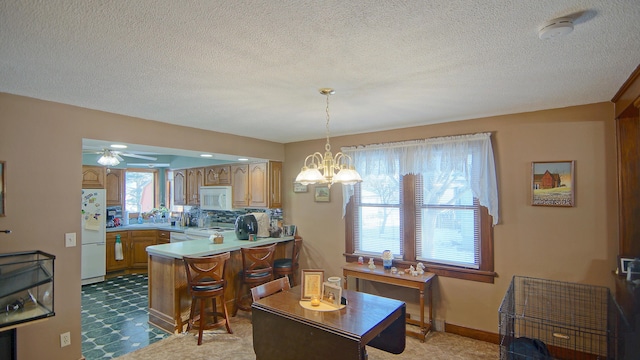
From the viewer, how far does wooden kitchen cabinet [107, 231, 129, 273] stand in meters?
5.52

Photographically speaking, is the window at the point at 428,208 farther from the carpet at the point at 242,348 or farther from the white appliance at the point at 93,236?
the white appliance at the point at 93,236

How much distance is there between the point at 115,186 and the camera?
6.16 meters

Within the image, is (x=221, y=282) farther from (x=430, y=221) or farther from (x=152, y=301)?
(x=430, y=221)

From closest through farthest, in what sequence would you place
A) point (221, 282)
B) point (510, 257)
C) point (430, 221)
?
point (510, 257)
point (221, 282)
point (430, 221)

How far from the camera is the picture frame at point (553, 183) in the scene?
289cm

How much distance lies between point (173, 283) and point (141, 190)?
4.23 m

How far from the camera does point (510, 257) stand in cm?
318

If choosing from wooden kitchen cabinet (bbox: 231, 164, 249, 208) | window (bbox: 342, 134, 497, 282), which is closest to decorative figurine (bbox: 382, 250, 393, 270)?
window (bbox: 342, 134, 497, 282)

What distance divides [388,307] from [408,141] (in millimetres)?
2007

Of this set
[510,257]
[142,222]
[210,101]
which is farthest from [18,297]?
[142,222]

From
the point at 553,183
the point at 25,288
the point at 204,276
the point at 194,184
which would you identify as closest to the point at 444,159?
the point at 553,183

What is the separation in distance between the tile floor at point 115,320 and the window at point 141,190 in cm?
199

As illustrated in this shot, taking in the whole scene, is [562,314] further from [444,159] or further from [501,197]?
[444,159]

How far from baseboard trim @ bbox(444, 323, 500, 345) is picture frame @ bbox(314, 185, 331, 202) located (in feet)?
6.89
